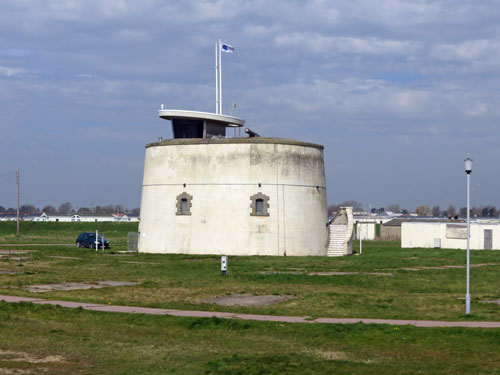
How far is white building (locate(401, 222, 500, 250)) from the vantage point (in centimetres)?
6212

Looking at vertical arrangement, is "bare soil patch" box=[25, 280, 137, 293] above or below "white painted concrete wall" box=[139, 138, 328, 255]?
below

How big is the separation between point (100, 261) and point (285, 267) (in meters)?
11.3

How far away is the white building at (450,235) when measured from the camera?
6212 cm

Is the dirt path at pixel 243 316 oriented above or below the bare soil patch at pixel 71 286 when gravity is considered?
above

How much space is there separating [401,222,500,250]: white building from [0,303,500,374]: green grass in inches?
1846

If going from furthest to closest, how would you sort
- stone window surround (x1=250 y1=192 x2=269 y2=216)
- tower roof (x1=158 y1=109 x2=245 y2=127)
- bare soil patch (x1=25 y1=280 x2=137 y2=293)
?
1. tower roof (x1=158 y1=109 x2=245 y2=127)
2. stone window surround (x1=250 y1=192 x2=269 y2=216)
3. bare soil patch (x1=25 y1=280 x2=137 y2=293)

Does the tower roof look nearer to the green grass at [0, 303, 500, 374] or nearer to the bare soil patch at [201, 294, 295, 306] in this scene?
the bare soil patch at [201, 294, 295, 306]

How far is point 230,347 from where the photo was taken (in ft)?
53.0

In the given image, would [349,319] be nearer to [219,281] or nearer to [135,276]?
[219,281]

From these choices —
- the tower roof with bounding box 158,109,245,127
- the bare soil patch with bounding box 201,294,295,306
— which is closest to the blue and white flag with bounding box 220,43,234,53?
the tower roof with bounding box 158,109,245,127

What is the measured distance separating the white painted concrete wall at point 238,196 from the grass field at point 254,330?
1318cm

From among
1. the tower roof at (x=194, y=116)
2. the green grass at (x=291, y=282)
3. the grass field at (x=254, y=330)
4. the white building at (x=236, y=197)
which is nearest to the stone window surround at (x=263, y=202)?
the white building at (x=236, y=197)

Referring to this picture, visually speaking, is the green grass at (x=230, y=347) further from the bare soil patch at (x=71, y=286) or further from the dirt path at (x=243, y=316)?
the bare soil patch at (x=71, y=286)

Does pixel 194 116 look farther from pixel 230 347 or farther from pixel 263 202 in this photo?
pixel 230 347
